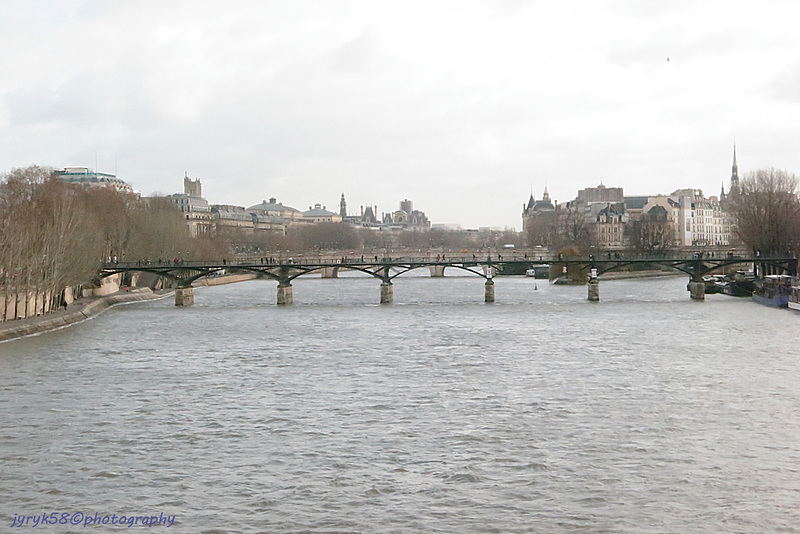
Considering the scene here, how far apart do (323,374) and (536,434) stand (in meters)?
10.7

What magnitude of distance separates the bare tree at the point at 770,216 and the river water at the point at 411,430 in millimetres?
24294

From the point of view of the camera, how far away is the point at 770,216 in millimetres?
65250

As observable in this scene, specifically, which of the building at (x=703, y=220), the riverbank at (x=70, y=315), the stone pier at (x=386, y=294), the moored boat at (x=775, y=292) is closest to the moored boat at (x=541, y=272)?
the stone pier at (x=386, y=294)

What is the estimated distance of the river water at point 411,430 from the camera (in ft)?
52.2

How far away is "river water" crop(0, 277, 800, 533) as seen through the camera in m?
15.9

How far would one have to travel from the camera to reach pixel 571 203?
176750 millimetres

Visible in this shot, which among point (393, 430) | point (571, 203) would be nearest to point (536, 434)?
point (393, 430)

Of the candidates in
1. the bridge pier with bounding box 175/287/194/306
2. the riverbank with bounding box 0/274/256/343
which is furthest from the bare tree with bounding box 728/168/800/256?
the riverbank with bounding box 0/274/256/343

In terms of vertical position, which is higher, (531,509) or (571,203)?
(571,203)

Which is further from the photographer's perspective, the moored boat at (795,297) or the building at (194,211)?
the building at (194,211)

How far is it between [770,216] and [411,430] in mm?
50602

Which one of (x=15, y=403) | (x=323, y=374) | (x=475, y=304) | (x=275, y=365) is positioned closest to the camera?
(x=15, y=403)

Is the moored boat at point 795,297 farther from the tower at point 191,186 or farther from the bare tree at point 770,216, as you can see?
the tower at point 191,186

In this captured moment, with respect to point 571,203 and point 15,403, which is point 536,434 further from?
point 571,203
